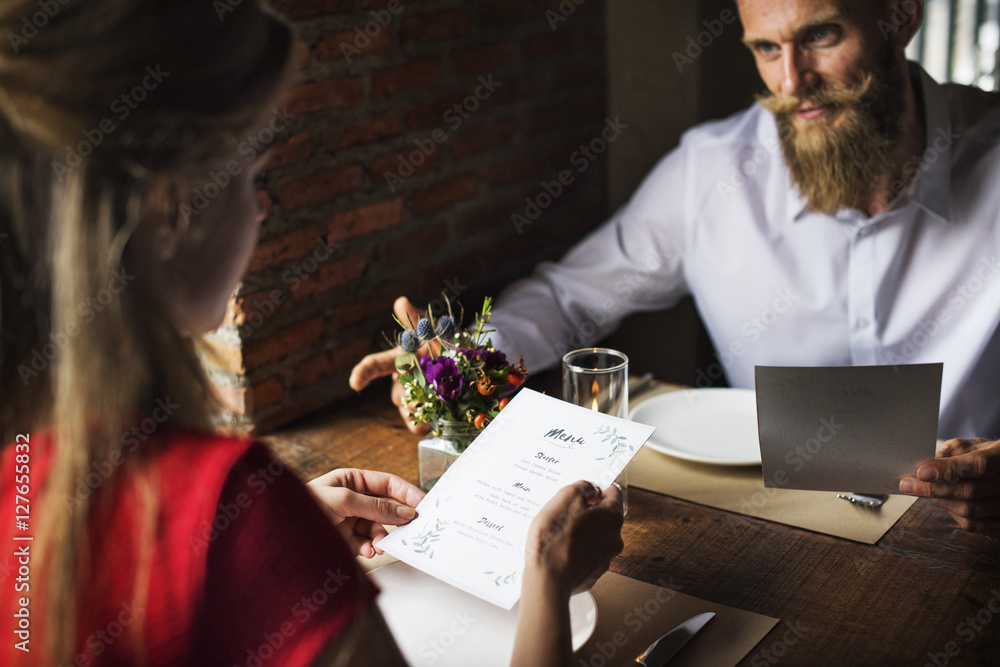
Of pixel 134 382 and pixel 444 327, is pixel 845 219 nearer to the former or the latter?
pixel 444 327

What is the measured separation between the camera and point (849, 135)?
5.02 ft

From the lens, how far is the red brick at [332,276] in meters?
1.50

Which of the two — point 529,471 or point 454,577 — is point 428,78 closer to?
point 529,471

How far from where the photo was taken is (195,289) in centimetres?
68

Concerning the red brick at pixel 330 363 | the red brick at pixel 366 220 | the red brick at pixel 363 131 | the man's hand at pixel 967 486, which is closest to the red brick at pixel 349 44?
the red brick at pixel 363 131

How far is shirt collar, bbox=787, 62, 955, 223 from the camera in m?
1.52

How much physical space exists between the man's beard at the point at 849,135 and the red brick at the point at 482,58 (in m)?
0.58

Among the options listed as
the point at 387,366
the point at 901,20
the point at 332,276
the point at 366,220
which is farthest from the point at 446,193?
the point at 901,20

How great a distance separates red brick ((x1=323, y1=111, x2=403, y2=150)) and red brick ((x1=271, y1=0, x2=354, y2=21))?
0.19 m

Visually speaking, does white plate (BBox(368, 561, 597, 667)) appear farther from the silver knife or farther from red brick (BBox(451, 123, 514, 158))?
red brick (BBox(451, 123, 514, 158))

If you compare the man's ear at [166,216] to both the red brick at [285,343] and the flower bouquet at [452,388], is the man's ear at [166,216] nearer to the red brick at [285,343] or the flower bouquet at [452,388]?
the flower bouquet at [452,388]

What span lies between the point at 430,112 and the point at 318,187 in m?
0.33

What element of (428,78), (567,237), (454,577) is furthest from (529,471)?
(567,237)
